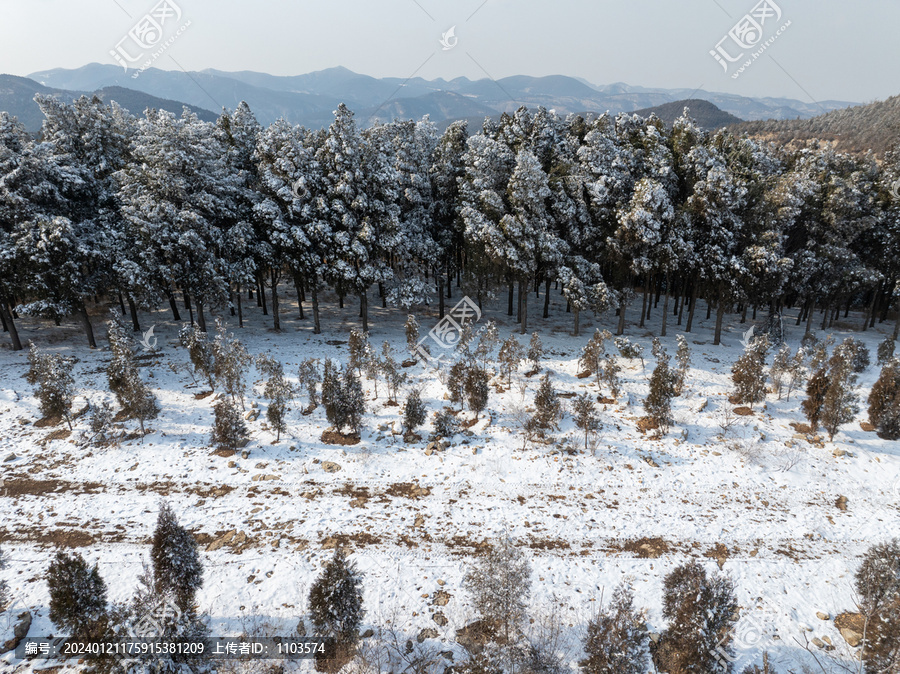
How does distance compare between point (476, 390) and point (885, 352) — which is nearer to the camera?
point (476, 390)

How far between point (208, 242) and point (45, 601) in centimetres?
2119

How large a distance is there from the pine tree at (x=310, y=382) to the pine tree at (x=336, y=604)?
11709 millimetres

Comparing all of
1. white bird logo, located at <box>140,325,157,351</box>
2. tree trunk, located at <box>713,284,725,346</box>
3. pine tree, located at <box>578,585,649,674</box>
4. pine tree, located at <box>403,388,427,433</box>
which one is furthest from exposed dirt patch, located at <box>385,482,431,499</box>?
tree trunk, located at <box>713,284,725,346</box>

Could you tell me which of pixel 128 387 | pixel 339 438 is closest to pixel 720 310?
pixel 339 438

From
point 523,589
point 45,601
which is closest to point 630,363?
point 523,589

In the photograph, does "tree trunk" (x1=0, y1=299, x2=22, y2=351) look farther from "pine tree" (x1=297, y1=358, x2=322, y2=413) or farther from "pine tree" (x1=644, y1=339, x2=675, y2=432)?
"pine tree" (x1=644, y1=339, x2=675, y2=432)

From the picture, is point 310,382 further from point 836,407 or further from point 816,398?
point 836,407

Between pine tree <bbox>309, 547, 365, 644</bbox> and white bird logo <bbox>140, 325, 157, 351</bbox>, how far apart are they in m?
23.8

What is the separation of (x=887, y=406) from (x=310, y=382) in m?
26.0

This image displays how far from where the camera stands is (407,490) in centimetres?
1606

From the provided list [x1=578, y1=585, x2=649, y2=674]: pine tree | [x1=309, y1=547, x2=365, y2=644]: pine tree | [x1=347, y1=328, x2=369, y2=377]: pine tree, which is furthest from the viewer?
[x1=347, y1=328, x2=369, y2=377]: pine tree

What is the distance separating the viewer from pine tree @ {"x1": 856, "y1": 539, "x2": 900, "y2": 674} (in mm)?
9484

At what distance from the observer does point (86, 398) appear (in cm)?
2103

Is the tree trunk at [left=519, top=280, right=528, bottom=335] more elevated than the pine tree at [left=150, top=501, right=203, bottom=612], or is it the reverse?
the tree trunk at [left=519, top=280, right=528, bottom=335]
